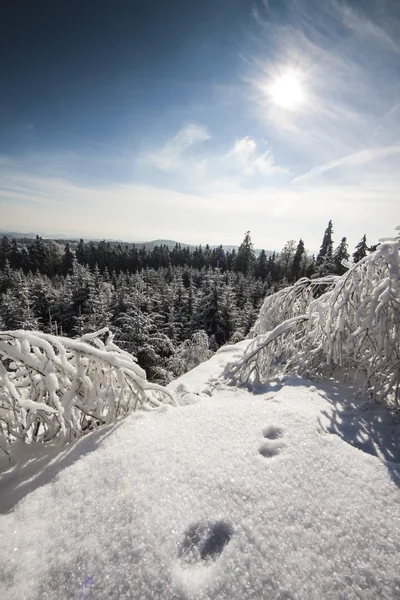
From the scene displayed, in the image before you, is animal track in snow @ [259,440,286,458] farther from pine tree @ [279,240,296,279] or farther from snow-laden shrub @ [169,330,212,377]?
pine tree @ [279,240,296,279]

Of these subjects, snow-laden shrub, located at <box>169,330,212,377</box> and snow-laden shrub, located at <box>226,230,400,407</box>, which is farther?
snow-laden shrub, located at <box>169,330,212,377</box>

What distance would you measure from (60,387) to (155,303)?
29996mm

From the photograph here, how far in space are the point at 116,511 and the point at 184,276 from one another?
55991mm

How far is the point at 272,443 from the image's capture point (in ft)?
6.34

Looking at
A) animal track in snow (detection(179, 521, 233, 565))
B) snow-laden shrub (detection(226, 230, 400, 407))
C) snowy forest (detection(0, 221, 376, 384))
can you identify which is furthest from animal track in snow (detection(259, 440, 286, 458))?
snowy forest (detection(0, 221, 376, 384))

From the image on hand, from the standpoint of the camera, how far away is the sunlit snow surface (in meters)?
1.13

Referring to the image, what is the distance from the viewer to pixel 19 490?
5.91ft

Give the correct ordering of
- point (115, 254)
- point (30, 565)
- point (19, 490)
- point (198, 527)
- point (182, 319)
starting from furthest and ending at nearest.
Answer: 1. point (115, 254)
2. point (182, 319)
3. point (19, 490)
4. point (198, 527)
5. point (30, 565)

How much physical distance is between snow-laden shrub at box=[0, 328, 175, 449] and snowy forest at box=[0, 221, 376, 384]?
333 cm

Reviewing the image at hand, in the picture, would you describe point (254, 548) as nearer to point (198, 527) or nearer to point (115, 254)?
point (198, 527)

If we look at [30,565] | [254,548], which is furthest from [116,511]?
[254,548]

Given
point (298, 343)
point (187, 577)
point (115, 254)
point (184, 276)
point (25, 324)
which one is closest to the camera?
point (187, 577)

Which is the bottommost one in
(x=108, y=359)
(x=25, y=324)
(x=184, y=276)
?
(x=25, y=324)

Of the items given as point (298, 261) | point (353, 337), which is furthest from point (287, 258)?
point (353, 337)
